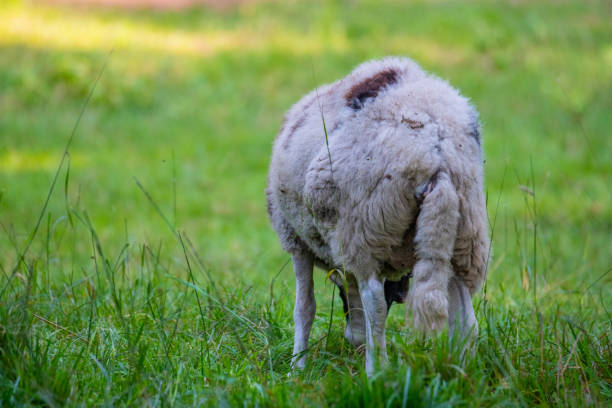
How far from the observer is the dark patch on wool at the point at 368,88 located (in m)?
3.44

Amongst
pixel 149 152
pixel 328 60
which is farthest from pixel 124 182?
pixel 328 60

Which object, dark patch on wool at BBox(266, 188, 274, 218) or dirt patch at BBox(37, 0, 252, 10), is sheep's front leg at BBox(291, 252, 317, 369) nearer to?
dark patch on wool at BBox(266, 188, 274, 218)

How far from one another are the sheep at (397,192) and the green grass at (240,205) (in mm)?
232

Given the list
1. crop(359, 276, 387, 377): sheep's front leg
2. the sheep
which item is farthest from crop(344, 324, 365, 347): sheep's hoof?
crop(359, 276, 387, 377): sheep's front leg

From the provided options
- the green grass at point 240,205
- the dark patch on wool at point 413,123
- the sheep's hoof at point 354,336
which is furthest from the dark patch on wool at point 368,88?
the sheep's hoof at point 354,336

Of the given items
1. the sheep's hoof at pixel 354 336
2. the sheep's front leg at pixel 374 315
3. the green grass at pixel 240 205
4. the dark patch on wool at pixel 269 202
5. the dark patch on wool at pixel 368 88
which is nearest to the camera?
the green grass at pixel 240 205

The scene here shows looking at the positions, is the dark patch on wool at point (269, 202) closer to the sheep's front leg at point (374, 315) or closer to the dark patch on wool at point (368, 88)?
the dark patch on wool at point (368, 88)

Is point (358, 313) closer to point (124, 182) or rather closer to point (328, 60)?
point (124, 182)

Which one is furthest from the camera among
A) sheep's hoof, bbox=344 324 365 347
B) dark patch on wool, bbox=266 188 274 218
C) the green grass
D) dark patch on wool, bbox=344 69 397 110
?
dark patch on wool, bbox=266 188 274 218

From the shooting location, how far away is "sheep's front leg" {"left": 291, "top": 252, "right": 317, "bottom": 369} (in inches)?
151

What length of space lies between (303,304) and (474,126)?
140 centimetres

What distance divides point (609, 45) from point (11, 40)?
498 inches

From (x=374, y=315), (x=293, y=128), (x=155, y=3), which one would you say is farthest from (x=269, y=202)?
(x=155, y=3)

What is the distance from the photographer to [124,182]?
10.2 meters
